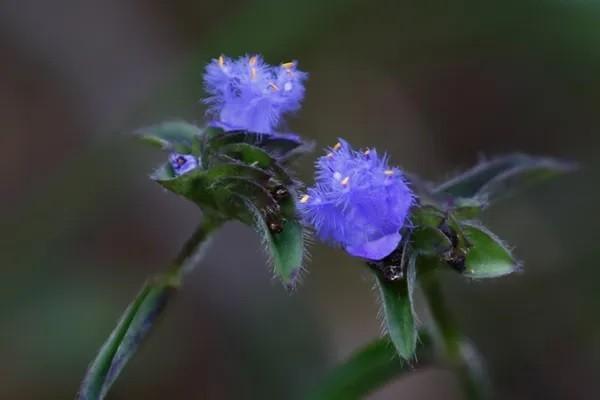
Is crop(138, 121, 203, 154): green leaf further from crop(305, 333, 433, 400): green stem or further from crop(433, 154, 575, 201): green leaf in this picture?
crop(305, 333, 433, 400): green stem

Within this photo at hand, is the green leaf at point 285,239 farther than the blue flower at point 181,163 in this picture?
No

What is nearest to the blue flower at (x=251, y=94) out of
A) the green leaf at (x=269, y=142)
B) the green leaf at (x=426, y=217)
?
the green leaf at (x=269, y=142)

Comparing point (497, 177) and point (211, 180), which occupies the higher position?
point (497, 177)

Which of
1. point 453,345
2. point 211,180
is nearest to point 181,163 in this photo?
point 211,180

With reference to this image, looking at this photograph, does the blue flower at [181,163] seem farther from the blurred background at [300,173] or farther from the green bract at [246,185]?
the blurred background at [300,173]

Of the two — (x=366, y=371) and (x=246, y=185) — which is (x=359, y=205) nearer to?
(x=246, y=185)

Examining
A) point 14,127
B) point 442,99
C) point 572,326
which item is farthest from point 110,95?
point 572,326
